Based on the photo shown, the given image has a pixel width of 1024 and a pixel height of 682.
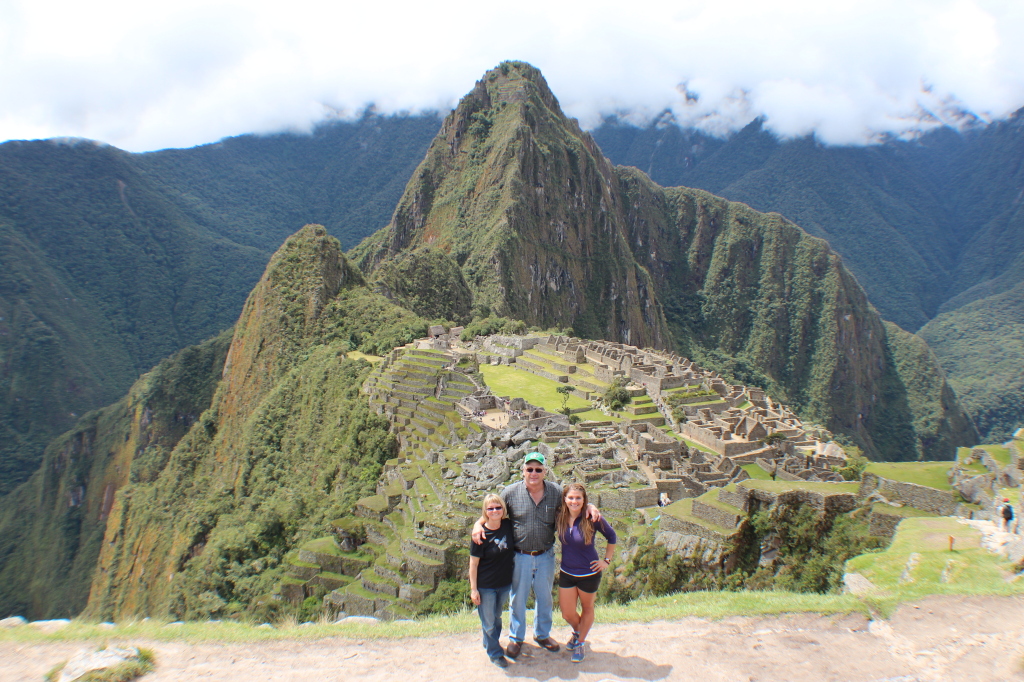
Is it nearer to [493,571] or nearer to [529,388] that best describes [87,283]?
[529,388]

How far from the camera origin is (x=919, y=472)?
1490 cm

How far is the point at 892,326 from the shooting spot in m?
175

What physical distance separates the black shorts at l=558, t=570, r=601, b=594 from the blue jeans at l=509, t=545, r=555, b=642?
0.51 feet

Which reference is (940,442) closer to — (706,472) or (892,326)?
(892,326)

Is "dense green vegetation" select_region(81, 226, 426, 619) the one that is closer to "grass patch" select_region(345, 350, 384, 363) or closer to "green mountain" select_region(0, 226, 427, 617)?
"green mountain" select_region(0, 226, 427, 617)

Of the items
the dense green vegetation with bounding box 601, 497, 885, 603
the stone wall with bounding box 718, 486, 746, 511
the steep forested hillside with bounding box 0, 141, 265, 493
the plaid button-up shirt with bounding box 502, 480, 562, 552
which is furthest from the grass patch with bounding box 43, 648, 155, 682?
the steep forested hillside with bounding box 0, 141, 265, 493

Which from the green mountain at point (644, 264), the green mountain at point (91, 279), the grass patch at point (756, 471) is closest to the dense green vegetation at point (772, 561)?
the grass patch at point (756, 471)

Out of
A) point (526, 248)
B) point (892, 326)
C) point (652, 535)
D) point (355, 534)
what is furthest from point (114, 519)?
point (892, 326)

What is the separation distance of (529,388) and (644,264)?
154 metres

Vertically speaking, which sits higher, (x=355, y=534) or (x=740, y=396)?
Answer: (x=740, y=396)

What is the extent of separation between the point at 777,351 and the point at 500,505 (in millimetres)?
179246

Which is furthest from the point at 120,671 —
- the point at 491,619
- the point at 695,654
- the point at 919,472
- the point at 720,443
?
the point at 720,443

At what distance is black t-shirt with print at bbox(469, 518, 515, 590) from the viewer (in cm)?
716

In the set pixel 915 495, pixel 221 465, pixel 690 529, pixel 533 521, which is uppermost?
pixel 533 521
